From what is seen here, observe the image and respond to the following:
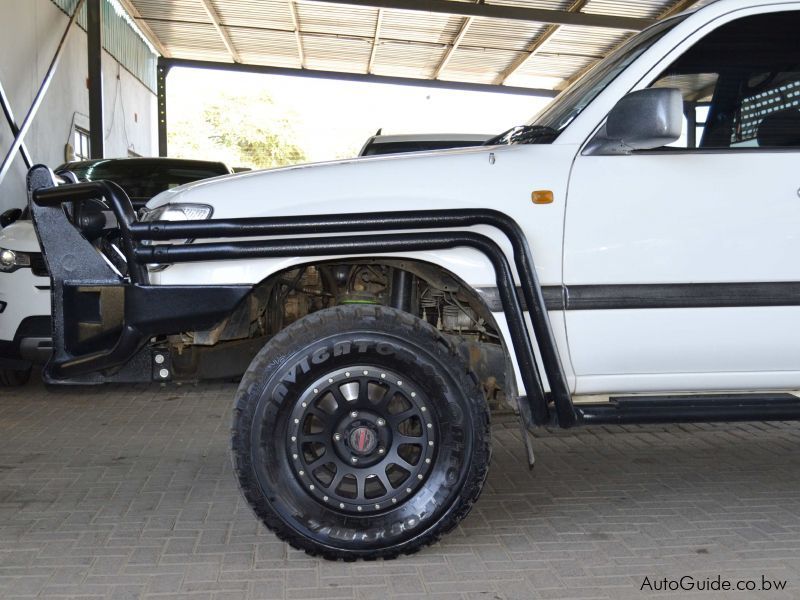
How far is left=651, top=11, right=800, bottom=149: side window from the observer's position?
3752 millimetres

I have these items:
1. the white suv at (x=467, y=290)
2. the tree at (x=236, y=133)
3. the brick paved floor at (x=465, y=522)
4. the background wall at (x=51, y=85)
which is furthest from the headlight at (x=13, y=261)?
the tree at (x=236, y=133)

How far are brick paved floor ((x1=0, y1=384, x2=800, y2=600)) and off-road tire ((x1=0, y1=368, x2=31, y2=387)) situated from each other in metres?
1.44

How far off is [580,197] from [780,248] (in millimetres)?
810

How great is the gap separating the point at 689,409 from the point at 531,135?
1260mm

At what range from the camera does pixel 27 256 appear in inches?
272

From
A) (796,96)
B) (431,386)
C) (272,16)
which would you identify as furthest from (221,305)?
(272,16)

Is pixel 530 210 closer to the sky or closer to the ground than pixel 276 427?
closer to the sky

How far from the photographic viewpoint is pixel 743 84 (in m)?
3.82

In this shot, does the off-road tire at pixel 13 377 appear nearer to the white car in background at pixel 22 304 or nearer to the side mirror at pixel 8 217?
the white car in background at pixel 22 304

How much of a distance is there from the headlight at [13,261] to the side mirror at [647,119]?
491 centimetres

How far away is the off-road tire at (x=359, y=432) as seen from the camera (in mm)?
3496

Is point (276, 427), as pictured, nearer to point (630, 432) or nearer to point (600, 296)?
point (600, 296)

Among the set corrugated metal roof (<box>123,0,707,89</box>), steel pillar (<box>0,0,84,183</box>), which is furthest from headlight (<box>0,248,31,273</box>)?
corrugated metal roof (<box>123,0,707,89</box>)

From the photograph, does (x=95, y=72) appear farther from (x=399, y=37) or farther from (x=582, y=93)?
(x=582, y=93)
